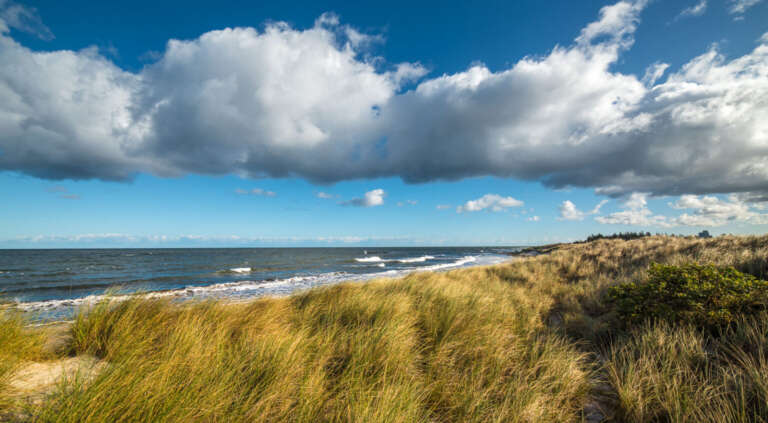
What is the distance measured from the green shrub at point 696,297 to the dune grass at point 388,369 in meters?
0.21

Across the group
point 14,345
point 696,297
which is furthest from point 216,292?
point 696,297

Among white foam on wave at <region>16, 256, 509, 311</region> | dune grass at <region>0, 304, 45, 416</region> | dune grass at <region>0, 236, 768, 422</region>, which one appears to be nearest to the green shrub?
dune grass at <region>0, 236, 768, 422</region>

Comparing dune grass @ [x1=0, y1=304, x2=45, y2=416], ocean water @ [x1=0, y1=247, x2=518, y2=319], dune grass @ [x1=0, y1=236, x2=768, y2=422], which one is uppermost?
dune grass @ [x1=0, y1=304, x2=45, y2=416]

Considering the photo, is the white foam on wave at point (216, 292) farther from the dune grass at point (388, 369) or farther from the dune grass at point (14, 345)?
the dune grass at point (388, 369)

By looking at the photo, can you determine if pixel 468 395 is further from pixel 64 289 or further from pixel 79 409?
pixel 64 289

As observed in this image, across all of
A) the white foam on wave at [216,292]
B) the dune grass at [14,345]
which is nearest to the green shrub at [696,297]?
the white foam on wave at [216,292]

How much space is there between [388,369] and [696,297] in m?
5.56

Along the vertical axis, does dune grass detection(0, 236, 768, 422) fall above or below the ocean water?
above

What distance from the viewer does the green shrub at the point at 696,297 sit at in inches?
189

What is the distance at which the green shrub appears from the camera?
4.79 meters

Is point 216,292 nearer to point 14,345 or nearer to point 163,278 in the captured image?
point 163,278

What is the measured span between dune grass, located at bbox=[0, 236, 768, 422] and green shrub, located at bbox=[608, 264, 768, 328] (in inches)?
8.2

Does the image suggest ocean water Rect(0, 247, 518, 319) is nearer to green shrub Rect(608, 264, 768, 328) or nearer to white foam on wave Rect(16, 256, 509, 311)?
white foam on wave Rect(16, 256, 509, 311)

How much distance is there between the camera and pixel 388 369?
355cm
